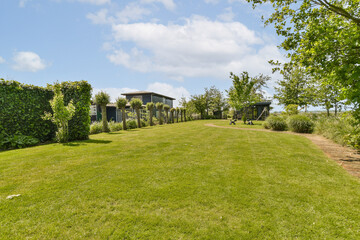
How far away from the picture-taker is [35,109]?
9492 millimetres

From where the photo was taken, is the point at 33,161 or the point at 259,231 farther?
the point at 33,161

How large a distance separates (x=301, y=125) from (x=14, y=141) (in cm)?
1846

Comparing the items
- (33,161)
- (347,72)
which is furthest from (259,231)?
(33,161)

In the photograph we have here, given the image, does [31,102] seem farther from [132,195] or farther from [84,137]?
[132,195]

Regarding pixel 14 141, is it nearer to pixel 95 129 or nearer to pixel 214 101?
pixel 95 129

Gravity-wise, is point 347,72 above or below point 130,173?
above

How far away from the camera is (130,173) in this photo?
4.67 m

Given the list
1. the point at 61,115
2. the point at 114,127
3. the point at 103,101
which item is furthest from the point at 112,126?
the point at 61,115

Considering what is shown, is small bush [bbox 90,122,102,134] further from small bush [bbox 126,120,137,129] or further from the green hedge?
the green hedge

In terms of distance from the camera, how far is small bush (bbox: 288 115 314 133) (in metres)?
13.6

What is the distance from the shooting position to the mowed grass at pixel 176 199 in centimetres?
255

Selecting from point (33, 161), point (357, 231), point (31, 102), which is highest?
point (31, 102)

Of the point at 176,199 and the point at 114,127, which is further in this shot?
the point at 114,127

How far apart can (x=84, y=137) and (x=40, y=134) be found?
2177 mm
